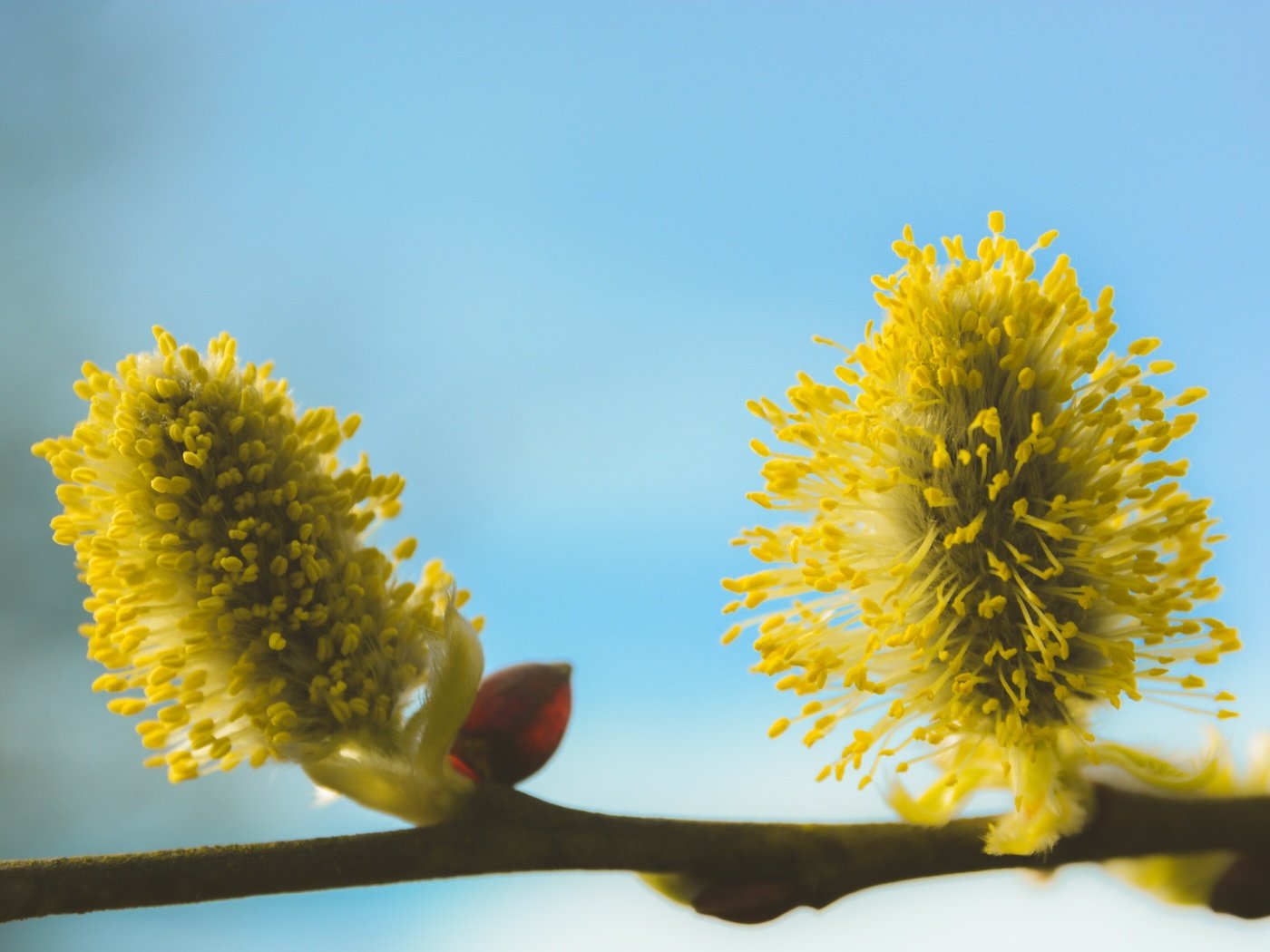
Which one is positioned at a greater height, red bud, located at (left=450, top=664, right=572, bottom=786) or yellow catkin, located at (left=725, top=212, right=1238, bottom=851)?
yellow catkin, located at (left=725, top=212, right=1238, bottom=851)

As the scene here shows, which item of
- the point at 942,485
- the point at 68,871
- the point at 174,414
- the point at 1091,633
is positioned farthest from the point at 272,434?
the point at 1091,633

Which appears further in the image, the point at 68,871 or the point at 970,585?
the point at 970,585

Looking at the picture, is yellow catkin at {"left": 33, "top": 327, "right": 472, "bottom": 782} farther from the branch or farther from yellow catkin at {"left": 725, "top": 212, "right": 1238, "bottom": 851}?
yellow catkin at {"left": 725, "top": 212, "right": 1238, "bottom": 851}

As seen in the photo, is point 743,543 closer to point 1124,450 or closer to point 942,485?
point 942,485

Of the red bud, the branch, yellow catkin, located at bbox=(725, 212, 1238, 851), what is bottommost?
the branch

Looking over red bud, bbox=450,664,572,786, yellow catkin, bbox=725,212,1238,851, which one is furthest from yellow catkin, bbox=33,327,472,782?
yellow catkin, bbox=725,212,1238,851

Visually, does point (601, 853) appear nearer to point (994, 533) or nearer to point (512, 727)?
point (512, 727)
